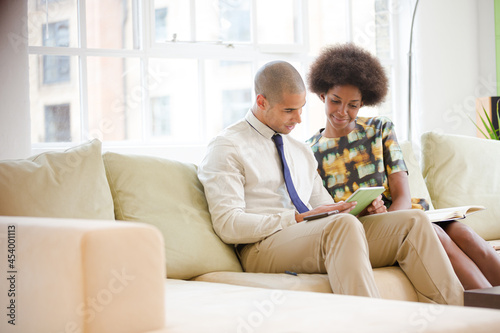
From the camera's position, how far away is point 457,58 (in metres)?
5.31

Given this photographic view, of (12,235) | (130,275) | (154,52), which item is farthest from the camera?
(154,52)

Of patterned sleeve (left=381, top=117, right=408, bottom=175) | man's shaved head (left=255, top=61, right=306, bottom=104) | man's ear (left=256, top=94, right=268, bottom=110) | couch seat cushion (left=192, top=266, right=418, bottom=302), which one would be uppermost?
man's shaved head (left=255, top=61, right=306, bottom=104)

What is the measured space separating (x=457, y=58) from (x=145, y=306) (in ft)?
15.3

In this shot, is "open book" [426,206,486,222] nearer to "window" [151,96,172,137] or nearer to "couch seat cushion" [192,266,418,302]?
"couch seat cushion" [192,266,418,302]

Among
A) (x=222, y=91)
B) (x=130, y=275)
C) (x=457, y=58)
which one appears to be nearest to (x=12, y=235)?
(x=130, y=275)

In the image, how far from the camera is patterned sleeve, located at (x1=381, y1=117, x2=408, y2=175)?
2.93m

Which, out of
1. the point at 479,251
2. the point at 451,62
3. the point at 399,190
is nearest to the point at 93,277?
the point at 479,251

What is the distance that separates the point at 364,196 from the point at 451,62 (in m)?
3.41

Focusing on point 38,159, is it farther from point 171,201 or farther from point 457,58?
point 457,58

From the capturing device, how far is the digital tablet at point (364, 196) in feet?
7.24

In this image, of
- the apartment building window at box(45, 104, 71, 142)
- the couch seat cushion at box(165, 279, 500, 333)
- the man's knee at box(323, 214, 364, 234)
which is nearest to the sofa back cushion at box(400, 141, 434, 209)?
the man's knee at box(323, 214, 364, 234)

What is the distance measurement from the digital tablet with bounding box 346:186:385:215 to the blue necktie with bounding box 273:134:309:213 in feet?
0.78

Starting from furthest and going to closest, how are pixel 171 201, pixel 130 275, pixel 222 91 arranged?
pixel 222 91 < pixel 171 201 < pixel 130 275

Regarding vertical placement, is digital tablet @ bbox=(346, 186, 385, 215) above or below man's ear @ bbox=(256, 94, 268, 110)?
below
